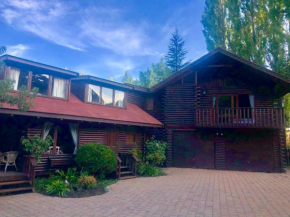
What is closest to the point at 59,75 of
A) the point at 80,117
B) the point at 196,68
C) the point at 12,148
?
the point at 80,117

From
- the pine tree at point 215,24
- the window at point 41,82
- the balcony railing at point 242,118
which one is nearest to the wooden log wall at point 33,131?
the window at point 41,82

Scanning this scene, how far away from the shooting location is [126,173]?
40.9ft

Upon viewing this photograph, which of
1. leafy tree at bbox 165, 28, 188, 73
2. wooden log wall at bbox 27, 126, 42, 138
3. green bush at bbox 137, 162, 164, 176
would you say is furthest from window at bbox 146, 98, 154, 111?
leafy tree at bbox 165, 28, 188, 73

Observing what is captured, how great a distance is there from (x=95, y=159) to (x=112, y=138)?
4056 millimetres

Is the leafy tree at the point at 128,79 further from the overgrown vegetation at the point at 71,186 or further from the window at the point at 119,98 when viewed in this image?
the overgrown vegetation at the point at 71,186

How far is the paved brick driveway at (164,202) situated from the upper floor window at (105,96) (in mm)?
6797

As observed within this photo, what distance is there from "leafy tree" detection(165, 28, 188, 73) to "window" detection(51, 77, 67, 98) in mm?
27347

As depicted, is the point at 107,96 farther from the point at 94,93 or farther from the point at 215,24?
the point at 215,24

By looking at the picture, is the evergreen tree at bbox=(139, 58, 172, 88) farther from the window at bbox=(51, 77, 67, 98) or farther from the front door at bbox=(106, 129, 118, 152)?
the window at bbox=(51, 77, 67, 98)

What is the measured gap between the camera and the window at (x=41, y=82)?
Answer: 40.4 feet

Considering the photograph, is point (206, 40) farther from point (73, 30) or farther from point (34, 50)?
point (34, 50)

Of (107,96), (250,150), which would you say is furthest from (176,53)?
(250,150)

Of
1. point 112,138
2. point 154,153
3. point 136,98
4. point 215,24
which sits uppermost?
point 215,24

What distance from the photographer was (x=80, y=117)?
11250mm
